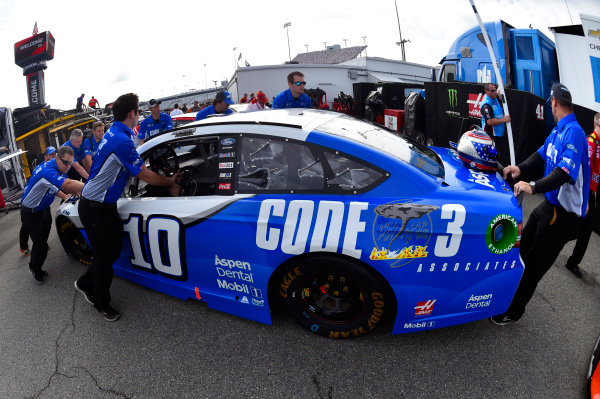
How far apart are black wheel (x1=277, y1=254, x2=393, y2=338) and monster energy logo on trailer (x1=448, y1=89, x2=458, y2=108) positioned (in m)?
6.24

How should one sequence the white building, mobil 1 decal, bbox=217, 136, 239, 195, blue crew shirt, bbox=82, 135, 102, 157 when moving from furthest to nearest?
the white building, blue crew shirt, bbox=82, 135, 102, 157, mobil 1 decal, bbox=217, 136, 239, 195

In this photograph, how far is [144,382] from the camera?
2.35 metres

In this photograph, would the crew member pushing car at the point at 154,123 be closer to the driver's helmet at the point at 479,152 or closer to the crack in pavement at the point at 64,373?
the crack in pavement at the point at 64,373

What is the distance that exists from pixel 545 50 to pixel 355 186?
6.83 metres

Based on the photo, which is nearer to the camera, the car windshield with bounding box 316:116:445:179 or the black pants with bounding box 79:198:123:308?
the car windshield with bounding box 316:116:445:179

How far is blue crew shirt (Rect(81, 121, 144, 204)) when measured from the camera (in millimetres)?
2775

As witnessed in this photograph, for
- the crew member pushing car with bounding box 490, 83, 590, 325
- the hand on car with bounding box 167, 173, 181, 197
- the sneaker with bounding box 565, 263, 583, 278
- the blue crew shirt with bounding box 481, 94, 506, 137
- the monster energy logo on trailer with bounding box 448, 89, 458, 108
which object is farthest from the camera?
the monster energy logo on trailer with bounding box 448, 89, 458, 108

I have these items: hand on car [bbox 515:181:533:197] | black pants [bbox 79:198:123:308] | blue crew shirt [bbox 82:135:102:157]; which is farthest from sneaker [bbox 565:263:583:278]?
blue crew shirt [bbox 82:135:102:157]

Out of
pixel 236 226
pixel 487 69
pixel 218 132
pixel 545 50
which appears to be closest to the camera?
pixel 236 226

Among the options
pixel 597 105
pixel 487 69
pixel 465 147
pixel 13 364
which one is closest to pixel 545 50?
pixel 487 69

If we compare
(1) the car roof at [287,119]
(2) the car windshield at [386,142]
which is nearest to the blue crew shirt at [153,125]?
(1) the car roof at [287,119]

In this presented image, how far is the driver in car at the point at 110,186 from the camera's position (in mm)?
2791

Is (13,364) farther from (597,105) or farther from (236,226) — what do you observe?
(597,105)

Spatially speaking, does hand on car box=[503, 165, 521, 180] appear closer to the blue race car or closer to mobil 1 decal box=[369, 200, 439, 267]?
the blue race car
